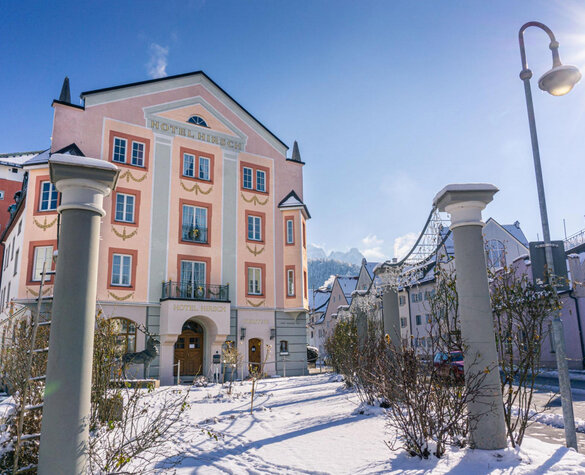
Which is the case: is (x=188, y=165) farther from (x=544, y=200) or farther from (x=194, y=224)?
(x=544, y=200)

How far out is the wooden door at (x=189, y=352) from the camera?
25766mm

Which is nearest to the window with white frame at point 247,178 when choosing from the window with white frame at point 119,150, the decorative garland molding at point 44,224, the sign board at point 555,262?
the window with white frame at point 119,150

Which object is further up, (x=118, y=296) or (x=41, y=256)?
(x=41, y=256)

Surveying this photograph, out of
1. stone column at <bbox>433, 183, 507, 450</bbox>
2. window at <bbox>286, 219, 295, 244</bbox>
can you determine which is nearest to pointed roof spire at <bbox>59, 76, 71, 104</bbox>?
window at <bbox>286, 219, 295, 244</bbox>

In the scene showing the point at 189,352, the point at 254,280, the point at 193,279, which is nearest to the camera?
the point at 189,352

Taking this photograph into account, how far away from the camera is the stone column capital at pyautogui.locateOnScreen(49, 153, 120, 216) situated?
5562 mm

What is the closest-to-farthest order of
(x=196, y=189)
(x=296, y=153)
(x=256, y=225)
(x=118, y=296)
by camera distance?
(x=118, y=296) < (x=196, y=189) < (x=256, y=225) < (x=296, y=153)

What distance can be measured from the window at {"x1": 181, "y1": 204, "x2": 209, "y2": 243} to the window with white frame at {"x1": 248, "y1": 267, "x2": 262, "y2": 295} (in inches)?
136

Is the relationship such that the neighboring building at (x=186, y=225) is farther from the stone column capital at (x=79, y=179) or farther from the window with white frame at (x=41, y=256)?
the stone column capital at (x=79, y=179)

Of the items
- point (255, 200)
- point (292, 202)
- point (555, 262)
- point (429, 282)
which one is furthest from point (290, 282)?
point (555, 262)

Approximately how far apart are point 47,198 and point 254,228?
11608 mm

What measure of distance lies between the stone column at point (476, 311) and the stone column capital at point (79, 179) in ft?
18.0

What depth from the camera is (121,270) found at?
24.2 m

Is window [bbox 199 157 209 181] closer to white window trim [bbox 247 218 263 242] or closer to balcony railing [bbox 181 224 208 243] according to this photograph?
balcony railing [bbox 181 224 208 243]
